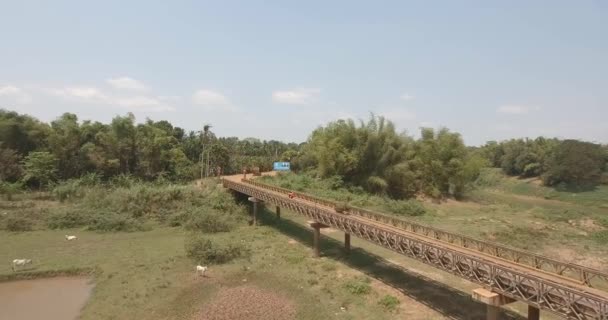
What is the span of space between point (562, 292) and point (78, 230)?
3503 cm

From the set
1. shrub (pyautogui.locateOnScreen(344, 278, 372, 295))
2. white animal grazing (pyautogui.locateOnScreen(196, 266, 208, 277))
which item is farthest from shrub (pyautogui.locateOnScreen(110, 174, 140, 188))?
shrub (pyautogui.locateOnScreen(344, 278, 372, 295))

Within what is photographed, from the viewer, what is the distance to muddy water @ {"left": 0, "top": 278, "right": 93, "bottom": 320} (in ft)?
60.7

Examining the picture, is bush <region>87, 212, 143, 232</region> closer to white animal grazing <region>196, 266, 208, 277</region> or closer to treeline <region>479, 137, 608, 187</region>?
white animal grazing <region>196, 266, 208, 277</region>

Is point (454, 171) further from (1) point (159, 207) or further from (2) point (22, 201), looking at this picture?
(2) point (22, 201)

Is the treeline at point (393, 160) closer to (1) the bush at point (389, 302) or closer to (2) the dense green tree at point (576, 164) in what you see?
(2) the dense green tree at point (576, 164)

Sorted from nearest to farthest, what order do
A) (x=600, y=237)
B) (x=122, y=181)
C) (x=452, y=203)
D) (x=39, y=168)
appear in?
(x=600, y=237) → (x=39, y=168) → (x=122, y=181) → (x=452, y=203)

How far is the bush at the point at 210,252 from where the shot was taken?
25.8 meters

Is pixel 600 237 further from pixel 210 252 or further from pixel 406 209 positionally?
pixel 210 252

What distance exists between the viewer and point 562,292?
1248cm

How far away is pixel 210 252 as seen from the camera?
2586 cm

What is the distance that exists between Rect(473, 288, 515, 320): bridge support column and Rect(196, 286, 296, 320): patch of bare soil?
790cm

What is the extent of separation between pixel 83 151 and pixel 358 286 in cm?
4470

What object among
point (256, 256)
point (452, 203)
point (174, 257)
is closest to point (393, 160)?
point (452, 203)

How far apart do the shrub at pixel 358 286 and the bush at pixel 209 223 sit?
16.3 metres
